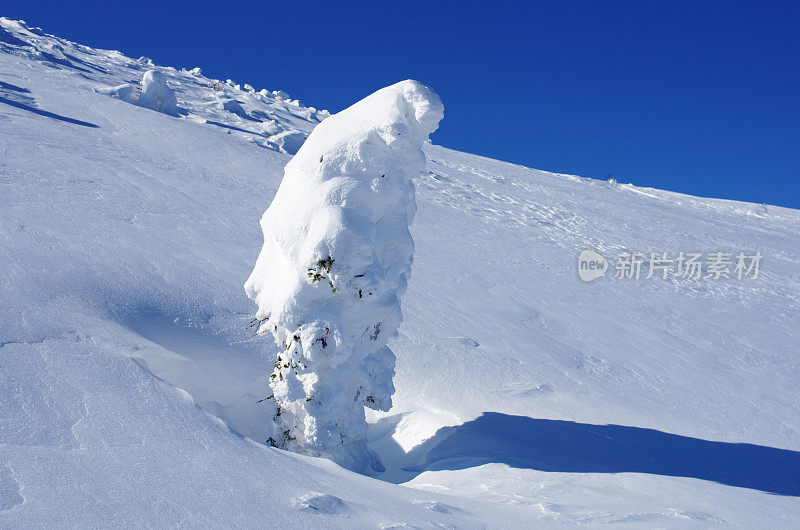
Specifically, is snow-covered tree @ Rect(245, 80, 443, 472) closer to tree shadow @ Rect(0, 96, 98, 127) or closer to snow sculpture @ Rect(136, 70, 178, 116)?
tree shadow @ Rect(0, 96, 98, 127)

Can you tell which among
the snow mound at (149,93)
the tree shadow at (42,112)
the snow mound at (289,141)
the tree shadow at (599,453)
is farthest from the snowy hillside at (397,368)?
the snow mound at (149,93)

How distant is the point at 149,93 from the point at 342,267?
19753mm

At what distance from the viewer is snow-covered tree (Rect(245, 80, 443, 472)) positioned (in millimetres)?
5031

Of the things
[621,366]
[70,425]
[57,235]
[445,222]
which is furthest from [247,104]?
[70,425]

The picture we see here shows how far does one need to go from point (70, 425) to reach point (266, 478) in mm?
1291

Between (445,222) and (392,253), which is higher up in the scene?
(445,222)

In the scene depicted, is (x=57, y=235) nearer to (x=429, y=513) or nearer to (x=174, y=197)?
(x=174, y=197)

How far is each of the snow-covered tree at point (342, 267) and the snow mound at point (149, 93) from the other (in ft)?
60.5

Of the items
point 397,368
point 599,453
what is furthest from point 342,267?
point 599,453

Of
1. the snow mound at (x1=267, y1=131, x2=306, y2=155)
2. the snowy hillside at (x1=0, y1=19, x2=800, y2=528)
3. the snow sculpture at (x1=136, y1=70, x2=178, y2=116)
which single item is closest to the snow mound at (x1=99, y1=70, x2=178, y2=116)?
the snow sculpture at (x1=136, y1=70, x2=178, y2=116)

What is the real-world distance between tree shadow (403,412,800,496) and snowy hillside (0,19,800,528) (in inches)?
1.2

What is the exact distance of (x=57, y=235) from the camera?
771cm

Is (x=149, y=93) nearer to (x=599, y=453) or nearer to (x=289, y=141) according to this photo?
(x=289, y=141)

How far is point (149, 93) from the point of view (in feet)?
70.4
